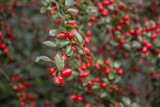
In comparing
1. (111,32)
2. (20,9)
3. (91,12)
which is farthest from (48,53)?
(91,12)

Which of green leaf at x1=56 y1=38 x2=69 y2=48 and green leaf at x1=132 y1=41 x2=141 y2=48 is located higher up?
green leaf at x1=56 y1=38 x2=69 y2=48

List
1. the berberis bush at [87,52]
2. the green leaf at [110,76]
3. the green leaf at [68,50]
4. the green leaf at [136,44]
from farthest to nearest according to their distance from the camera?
the green leaf at [136,44] < the green leaf at [110,76] < the berberis bush at [87,52] < the green leaf at [68,50]

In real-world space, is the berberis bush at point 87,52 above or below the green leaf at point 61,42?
below

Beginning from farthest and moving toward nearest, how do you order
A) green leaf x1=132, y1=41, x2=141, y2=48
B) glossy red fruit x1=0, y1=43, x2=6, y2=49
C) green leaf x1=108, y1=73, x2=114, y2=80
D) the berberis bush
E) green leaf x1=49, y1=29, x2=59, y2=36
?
green leaf x1=132, y1=41, x2=141, y2=48 < green leaf x1=108, y1=73, x2=114, y2=80 < glossy red fruit x1=0, y1=43, x2=6, y2=49 < the berberis bush < green leaf x1=49, y1=29, x2=59, y2=36

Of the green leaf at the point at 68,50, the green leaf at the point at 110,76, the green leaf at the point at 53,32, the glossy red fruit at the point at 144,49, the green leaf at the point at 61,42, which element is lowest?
the green leaf at the point at 110,76

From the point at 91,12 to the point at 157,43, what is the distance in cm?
85

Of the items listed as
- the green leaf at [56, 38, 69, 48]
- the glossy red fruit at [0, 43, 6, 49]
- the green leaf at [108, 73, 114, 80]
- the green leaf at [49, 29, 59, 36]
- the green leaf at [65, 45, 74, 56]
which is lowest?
the green leaf at [108, 73, 114, 80]

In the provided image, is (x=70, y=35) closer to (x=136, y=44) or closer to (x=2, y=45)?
(x=2, y=45)

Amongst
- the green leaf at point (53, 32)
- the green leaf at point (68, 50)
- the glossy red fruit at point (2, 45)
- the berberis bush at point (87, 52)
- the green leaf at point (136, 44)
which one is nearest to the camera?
the green leaf at point (68, 50)

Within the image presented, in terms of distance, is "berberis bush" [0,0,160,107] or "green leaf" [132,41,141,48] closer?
"berberis bush" [0,0,160,107]

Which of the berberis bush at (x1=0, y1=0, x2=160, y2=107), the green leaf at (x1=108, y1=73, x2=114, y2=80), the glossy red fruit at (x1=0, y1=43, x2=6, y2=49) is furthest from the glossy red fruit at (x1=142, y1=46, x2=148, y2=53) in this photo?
the glossy red fruit at (x1=0, y1=43, x2=6, y2=49)

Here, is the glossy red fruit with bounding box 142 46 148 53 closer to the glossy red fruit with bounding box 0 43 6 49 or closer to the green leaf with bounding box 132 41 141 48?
the green leaf with bounding box 132 41 141 48

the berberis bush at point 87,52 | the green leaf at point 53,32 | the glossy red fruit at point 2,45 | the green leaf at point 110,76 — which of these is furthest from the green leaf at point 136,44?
the glossy red fruit at point 2,45

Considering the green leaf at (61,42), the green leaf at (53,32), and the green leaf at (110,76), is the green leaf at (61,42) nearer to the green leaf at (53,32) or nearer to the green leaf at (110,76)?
the green leaf at (53,32)
